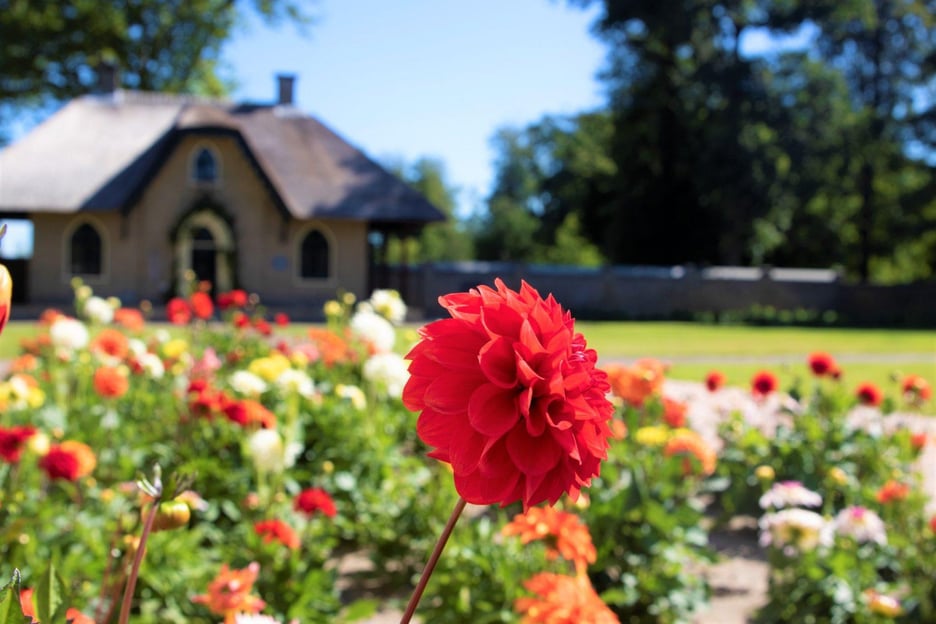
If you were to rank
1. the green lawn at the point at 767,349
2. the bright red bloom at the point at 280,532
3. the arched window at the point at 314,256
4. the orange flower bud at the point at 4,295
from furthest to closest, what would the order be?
the arched window at the point at 314,256 → the green lawn at the point at 767,349 → the bright red bloom at the point at 280,532 → the orange flower bud at the point at 4,295

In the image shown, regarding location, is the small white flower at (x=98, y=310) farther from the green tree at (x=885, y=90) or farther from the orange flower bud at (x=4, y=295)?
the green tree at (x=885, y=90)

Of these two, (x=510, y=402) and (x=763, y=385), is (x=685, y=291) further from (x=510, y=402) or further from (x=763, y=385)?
(x=510, y=402)

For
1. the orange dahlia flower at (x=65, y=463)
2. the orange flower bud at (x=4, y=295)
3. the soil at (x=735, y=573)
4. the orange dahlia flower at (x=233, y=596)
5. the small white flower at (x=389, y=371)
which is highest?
the orange flower bud at (x=4, y=295)

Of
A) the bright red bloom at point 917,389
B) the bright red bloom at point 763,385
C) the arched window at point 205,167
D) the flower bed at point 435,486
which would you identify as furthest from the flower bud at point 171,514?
the arched window at point 205,167

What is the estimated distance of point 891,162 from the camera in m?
31.9

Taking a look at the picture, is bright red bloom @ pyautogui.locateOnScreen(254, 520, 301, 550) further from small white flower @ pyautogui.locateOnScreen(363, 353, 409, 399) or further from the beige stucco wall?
the beige stucco wall

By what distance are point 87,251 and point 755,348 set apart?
17.0 meters

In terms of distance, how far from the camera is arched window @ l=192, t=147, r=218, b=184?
78.2 feet

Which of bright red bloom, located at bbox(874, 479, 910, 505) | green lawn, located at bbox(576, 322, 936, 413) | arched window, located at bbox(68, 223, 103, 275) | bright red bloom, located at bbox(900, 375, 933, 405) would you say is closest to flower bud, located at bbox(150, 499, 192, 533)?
bright red bloom, located at bbox(874, 479, 910, 505)

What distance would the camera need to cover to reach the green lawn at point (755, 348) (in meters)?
12.3

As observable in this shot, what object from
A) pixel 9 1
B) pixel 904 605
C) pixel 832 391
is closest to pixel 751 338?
pixel 832 391

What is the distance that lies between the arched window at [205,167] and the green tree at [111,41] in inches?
350

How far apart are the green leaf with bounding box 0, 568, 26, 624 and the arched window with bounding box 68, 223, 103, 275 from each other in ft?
81.3

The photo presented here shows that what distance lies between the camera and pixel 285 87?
26750 millimetres
